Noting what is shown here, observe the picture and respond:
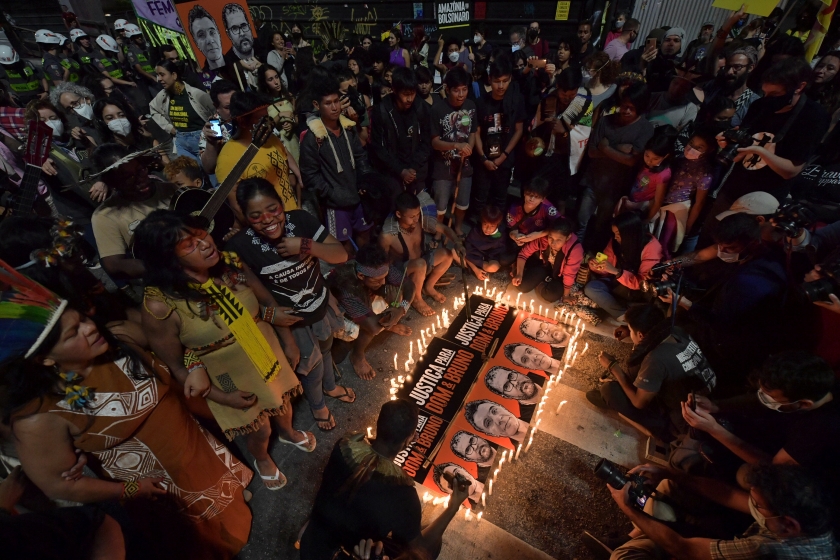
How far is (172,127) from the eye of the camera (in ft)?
17.3

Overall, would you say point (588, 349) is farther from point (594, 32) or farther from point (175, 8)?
point (594, 32)

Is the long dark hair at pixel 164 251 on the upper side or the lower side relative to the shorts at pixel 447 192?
upper

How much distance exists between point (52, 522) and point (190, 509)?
1089 millimetres

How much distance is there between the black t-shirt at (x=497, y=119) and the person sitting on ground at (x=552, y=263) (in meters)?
1.39

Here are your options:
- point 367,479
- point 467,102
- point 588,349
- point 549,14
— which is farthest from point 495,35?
point 367,479

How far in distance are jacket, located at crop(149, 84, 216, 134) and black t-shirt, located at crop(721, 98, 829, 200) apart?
20.4 ft

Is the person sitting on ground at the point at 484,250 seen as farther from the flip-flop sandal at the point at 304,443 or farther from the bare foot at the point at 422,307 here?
the flip-flop sandal at the point at 304,443

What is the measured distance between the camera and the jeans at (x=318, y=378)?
3.22 m

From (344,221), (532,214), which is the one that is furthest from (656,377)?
(344,221)

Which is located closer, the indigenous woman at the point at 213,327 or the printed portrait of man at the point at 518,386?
the indigenous woman at the point at 213,327

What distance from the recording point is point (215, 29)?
5.68m

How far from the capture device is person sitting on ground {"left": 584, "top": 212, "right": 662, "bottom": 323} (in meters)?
3.97

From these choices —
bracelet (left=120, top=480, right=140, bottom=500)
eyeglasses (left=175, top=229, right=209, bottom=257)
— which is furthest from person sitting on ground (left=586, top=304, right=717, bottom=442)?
bracelet (left=120, top=480, right=140, bottom=500)

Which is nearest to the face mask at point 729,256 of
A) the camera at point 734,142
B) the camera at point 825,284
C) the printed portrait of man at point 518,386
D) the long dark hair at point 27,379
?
the camera at point 825,284
